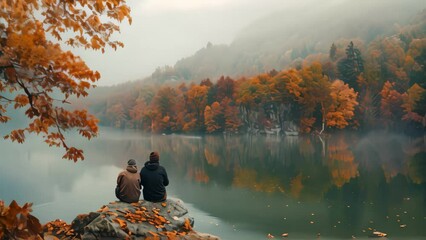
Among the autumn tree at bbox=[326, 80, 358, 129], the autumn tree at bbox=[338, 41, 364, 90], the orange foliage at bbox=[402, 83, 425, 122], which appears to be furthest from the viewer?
the autumn tree at bbox=[338, 41, 364, 90]

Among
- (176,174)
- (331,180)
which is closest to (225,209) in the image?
(331,180)

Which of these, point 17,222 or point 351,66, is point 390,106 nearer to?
point 351,66

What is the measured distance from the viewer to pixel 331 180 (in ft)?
86.6

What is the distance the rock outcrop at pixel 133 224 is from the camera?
846 cm

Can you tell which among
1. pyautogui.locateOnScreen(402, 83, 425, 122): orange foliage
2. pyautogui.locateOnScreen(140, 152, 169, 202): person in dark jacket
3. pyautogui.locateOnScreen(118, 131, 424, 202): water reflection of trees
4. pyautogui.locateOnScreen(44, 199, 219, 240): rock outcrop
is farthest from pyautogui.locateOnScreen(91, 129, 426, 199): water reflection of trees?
pyautogui.locateOnScreen(402, 83, 425, 122): orange foliage

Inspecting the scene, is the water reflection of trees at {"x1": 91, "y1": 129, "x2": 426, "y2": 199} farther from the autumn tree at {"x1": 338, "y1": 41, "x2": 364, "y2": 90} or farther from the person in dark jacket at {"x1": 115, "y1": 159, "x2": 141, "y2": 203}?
the autumn tree at {"x1": 338, "y1": 41, "x2": 364, "y2": 90}

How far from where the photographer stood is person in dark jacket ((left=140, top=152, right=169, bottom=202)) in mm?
10422

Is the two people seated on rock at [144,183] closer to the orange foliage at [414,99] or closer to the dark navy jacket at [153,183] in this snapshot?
the dark navy jacket at [153,183]

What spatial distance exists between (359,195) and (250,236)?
376 inches

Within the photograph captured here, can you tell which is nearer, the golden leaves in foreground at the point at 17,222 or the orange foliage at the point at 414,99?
the golden leaves in foreground at the point at 17,222

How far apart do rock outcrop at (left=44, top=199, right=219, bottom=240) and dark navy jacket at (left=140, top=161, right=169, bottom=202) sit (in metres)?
0.19

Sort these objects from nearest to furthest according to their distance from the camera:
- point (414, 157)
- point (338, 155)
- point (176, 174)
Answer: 1. point (176, 174)
2. point (414, 157)
3. point (338, 155)

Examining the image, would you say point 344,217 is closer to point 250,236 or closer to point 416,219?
point 416,219

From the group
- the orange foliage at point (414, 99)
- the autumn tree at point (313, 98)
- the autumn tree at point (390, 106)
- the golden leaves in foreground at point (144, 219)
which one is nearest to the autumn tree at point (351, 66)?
the autumn tree at point (390, 106)
